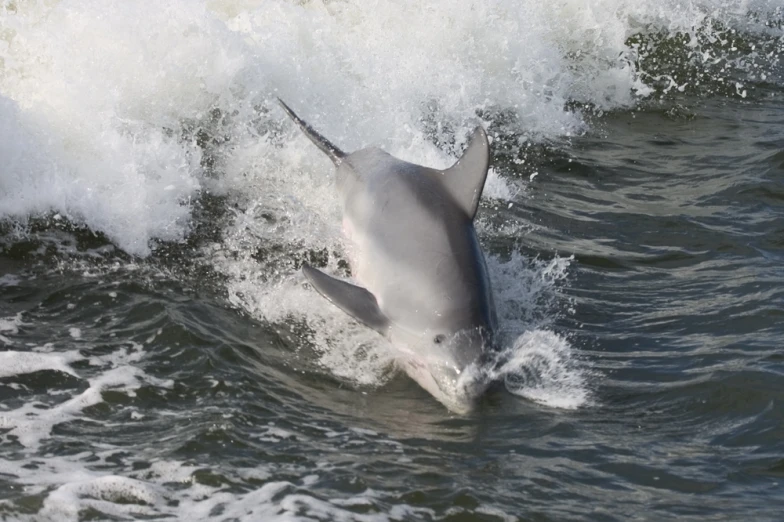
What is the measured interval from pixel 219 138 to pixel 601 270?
4.44 meters

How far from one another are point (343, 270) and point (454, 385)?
2187 millimetres

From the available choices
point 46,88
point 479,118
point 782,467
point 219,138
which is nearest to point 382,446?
point 782,467

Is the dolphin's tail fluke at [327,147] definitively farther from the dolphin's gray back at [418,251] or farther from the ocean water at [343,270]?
the dolphin's gray back at [418,251]

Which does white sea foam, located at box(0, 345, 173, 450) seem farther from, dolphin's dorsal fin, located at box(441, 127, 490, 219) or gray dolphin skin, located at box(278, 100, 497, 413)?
dolphin's dorsal fin, located at box(441, 127, 490, 219)

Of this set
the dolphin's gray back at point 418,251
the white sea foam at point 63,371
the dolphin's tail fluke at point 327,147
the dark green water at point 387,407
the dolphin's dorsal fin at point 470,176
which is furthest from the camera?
the dolphin's tail fluke at point 327,147

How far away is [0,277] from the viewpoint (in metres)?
8.05

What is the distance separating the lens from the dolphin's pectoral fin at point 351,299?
23.0ft

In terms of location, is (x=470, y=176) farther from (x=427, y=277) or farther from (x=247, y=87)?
(x=247, y=87)

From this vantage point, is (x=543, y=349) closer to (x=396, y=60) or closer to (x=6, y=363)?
(x=6, y=363)

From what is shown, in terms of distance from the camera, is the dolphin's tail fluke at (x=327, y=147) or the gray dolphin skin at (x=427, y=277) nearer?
the gray dolphin skin at (x=427, y=277)

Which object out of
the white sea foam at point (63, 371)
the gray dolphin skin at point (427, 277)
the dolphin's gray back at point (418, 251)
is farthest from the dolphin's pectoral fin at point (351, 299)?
the white sea foam at point (63, 371)

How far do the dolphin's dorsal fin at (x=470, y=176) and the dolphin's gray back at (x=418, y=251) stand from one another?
4 cm

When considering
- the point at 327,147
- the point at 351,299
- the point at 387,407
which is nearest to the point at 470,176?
the point at 351,299

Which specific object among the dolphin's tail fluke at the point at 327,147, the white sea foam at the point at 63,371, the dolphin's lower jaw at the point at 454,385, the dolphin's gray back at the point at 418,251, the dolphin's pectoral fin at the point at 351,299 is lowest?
the white sea foam at the point at 63,371
